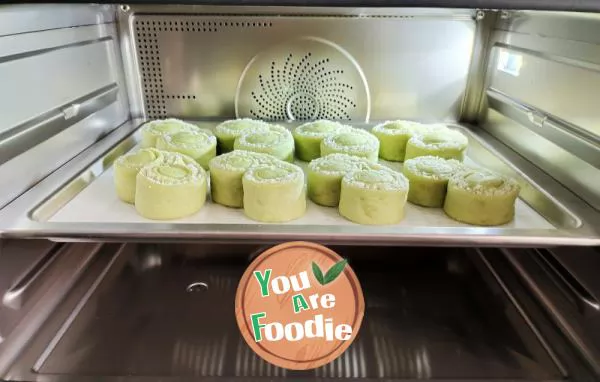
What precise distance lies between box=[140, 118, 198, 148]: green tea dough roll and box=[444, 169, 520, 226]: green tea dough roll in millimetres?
805

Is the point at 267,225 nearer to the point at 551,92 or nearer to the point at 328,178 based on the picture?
the point at 328,178

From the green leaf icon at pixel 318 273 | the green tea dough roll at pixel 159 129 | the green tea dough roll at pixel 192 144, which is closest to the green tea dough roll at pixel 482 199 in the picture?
the green leaf icon at pixel 318 273

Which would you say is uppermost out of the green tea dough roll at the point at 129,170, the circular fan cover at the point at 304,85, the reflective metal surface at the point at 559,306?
the circular fan cover at the point at 304,85

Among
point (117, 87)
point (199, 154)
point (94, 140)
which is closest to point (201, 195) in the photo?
point (199, 154)

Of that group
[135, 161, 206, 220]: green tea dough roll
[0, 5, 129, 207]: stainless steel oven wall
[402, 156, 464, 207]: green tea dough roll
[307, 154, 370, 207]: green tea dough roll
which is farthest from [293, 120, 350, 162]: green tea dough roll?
[0, 5, 129, 207]: stainless steel oven wall

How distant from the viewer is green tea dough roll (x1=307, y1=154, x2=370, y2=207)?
3.69 feet

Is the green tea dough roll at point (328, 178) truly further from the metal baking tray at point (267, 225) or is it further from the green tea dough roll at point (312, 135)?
the green tea dough roll at point (312, 135)

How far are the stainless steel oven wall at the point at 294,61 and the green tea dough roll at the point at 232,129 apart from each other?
120 mm

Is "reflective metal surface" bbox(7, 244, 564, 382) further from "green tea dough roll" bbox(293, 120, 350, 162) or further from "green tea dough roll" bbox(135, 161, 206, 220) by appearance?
"green tea dough roll" bbox(293, 120, 350, 162)

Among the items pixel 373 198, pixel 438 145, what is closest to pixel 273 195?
pixel 373 198

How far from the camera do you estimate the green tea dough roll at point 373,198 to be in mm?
1017

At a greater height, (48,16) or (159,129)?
(48,16)

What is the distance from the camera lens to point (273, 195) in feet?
3.38

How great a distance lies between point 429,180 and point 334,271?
0.41 m
